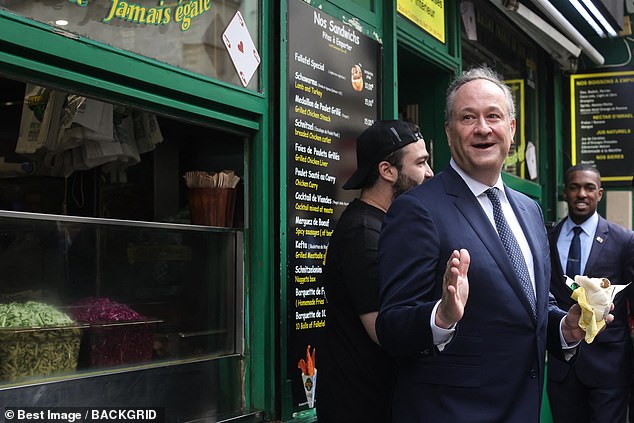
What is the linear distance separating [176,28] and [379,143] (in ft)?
3.17

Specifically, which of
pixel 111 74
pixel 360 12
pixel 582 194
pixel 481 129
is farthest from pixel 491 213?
pixel 582 194

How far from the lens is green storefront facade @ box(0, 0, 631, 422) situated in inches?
119

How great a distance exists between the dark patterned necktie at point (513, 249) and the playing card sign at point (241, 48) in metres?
1.63

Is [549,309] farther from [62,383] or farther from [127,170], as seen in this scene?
[127,170]

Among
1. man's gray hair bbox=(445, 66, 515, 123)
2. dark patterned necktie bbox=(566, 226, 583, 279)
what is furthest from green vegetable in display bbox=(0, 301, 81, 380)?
dark patterned necktie bbox=(566, 226, 583, 279)

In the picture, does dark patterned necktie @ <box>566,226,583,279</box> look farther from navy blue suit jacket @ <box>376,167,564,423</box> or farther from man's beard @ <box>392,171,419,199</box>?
navy blue suit jacket @ <box>376,167,564,423</box>

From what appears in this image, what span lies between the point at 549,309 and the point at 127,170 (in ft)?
6.27

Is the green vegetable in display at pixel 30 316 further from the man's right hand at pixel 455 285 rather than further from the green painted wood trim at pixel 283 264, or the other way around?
the man's right hand at pixel 455 285

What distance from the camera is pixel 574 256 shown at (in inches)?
214

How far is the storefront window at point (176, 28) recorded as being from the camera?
296 cm

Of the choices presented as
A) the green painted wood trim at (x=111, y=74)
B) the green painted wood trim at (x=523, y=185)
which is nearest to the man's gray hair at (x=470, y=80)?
the green painted wood trim at (x=111, y=74)

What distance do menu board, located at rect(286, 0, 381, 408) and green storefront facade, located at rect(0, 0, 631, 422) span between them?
1 centimetres

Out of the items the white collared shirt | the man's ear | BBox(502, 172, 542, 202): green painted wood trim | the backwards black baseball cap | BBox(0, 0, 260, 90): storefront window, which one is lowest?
the white collared shirt

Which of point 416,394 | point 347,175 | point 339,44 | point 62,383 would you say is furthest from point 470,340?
point 339,44
